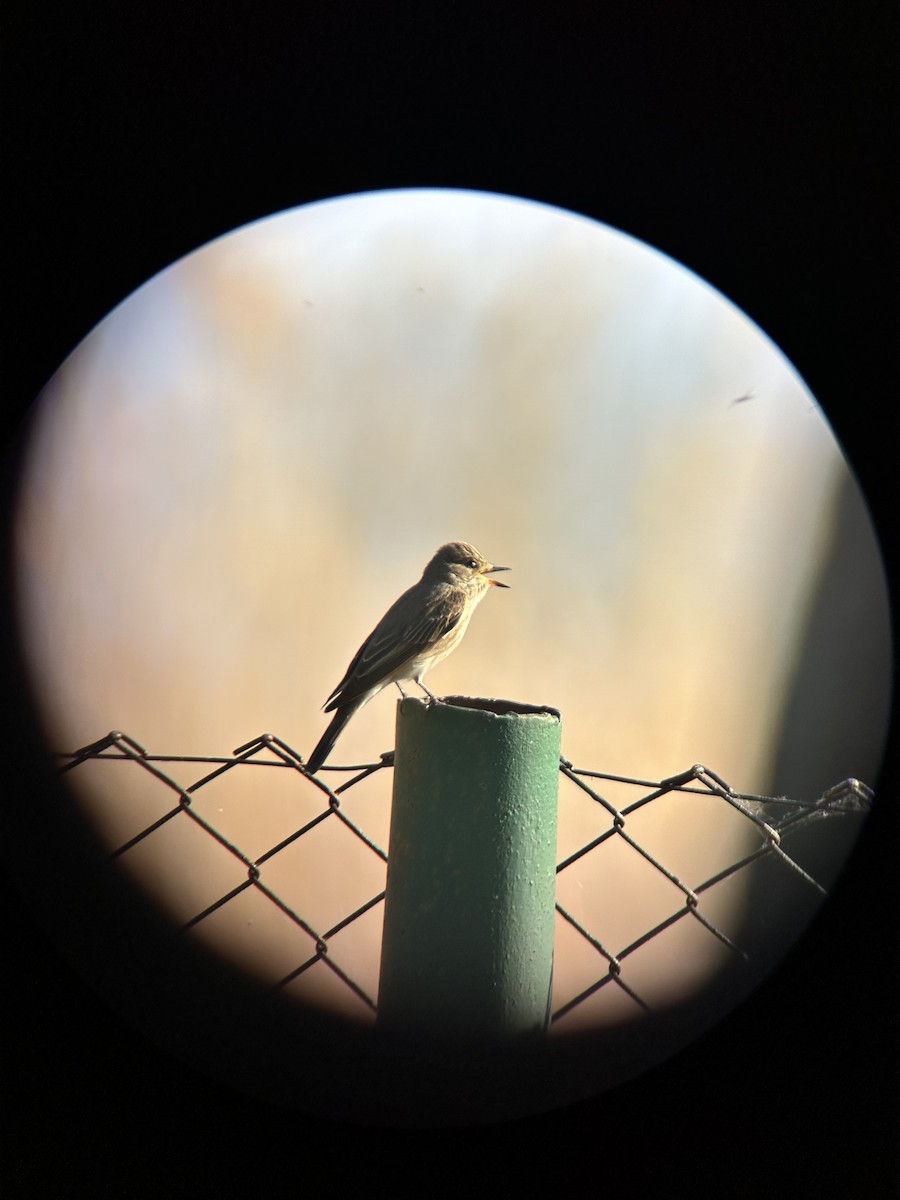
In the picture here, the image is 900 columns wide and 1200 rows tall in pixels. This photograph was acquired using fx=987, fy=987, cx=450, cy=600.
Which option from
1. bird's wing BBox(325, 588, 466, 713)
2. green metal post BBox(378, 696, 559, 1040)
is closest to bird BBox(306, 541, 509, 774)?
bird's wing BBox(325, 588, 466, 713)

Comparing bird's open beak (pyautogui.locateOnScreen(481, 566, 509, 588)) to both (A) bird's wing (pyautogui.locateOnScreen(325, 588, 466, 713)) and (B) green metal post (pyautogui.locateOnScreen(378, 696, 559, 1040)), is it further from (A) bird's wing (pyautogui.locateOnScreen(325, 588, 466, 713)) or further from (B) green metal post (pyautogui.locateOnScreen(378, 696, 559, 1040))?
(B) green metal post (pyautogui.locateOnScreen(378, 696, 559, 1040))

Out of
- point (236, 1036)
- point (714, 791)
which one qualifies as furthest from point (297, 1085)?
point (714, 791)

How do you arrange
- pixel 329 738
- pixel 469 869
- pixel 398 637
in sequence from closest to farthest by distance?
pixel 469 869 < pixel 329 738 < pixel 398 637

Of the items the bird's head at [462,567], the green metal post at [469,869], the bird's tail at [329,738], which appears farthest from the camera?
the bird's head at [462,567]

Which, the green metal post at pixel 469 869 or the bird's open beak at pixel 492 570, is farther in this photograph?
the bird's open beak at pixel 492 570

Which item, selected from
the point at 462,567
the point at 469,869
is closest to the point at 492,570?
the point at 462,567

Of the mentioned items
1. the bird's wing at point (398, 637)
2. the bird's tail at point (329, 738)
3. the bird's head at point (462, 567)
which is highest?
the bird's head at point (462, 567)

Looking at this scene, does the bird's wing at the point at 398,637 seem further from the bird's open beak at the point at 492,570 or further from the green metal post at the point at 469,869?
the green metal post at the point at 469,869

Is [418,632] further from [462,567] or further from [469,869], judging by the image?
[469,869]

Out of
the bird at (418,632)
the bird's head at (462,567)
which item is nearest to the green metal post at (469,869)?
the bird at (418,632)
